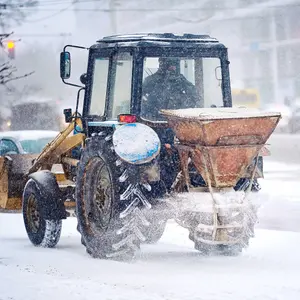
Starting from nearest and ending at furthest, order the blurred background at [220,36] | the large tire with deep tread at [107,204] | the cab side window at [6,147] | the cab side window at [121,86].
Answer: the large tire with deep tread at [107,204]
the cab side window at [121,86]
the cab side window at [6,147]
the blurred background at [220,36]

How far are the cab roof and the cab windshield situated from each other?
0.18 m

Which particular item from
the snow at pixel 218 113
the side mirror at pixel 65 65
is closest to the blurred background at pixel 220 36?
the side mirror at pixel 65 65

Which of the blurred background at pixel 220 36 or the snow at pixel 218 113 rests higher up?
the blurred background at pixel 220 36

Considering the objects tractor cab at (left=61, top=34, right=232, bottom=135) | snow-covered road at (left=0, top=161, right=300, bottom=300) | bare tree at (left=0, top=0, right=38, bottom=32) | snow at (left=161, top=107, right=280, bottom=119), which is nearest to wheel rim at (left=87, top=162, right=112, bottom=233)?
snow-covered road at (left=0, top=161, right=300, bottom=300)

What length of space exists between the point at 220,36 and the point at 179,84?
257 ft

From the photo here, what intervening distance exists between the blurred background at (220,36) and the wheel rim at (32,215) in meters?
38.2

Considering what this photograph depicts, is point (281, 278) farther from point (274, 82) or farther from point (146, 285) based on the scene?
point (274, 82)

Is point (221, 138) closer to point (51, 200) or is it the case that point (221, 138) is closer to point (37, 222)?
point (51, 200)

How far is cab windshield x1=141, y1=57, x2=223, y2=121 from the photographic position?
10664 mm

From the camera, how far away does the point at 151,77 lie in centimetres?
1070

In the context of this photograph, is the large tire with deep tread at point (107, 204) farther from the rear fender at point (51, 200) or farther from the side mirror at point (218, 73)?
the side mirror at point (218, 73)

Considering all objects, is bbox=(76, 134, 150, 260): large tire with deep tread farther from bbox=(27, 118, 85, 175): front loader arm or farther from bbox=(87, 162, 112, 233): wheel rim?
bbox=(27, 118, 85, 175): front loader arm

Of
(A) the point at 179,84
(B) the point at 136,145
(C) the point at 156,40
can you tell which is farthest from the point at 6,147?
(B) the point at 136,145

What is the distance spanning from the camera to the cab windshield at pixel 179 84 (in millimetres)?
10664
